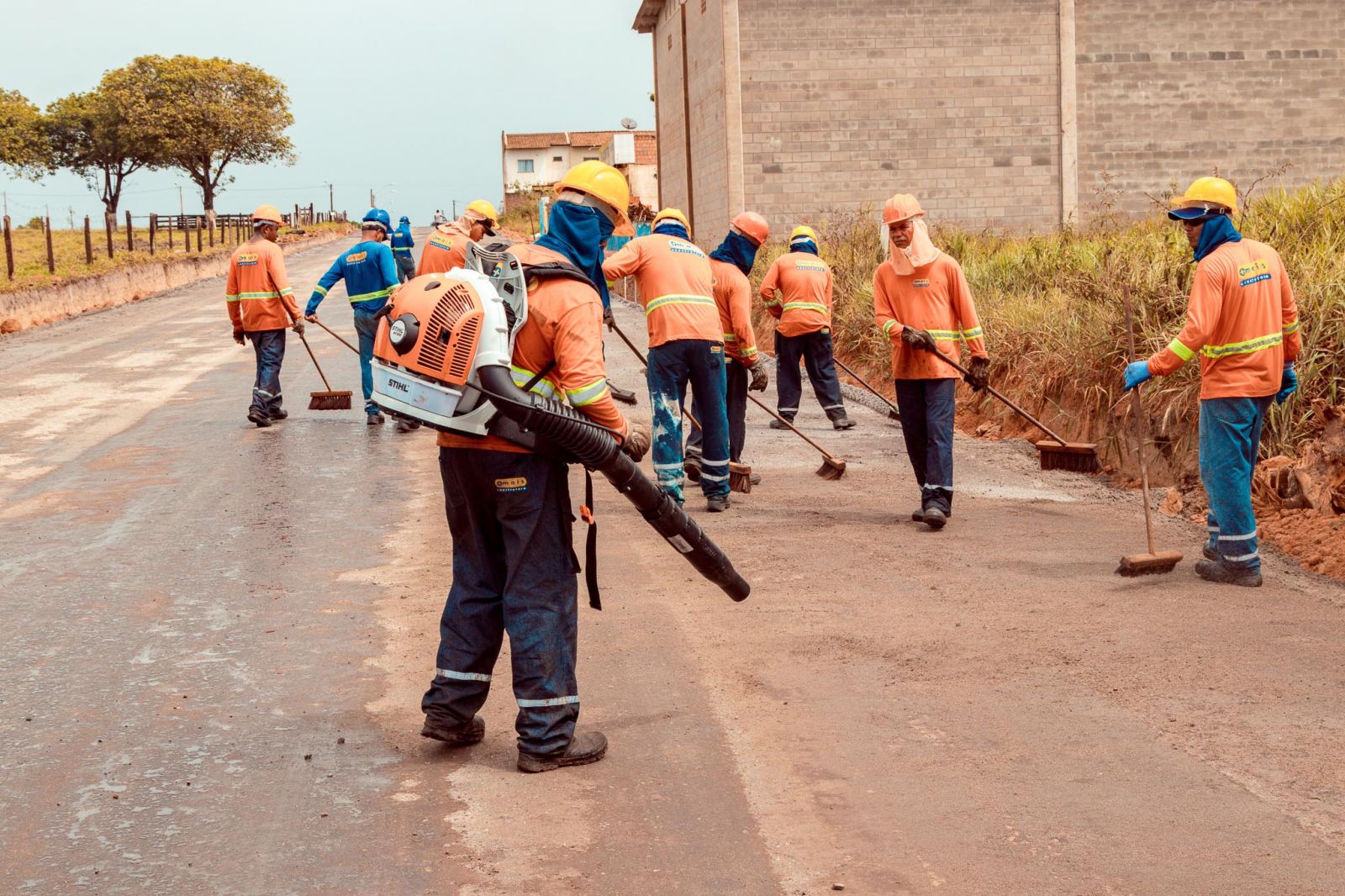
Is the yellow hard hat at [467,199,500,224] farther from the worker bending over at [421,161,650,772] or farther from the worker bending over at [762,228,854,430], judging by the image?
the worker bending over at [421,161,650,772]

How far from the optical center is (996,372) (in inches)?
557

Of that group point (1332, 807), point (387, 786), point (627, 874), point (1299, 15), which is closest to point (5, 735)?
point (387, 786)

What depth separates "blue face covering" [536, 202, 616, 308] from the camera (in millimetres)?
5160

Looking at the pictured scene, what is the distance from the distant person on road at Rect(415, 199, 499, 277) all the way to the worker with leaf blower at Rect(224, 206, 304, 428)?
85.3 inches

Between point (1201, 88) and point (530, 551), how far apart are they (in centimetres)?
2593

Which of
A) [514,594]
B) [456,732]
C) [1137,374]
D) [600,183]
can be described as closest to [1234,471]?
[1137,374]

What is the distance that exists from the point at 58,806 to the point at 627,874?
1.91m

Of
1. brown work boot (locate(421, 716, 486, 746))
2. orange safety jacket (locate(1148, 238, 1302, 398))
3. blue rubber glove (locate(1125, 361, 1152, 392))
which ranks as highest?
orange safety jacket (locate(1148, 238, 1302, 398))

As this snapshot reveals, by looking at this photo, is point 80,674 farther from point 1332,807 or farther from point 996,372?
point 996,372

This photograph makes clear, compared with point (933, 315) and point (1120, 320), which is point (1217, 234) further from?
point (1120, 320)

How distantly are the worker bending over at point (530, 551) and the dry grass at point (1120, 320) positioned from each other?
20.9 feet

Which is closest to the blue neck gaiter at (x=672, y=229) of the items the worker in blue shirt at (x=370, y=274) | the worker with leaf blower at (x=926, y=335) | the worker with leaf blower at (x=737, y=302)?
the worker with leaf blower at (x=737, y=302)

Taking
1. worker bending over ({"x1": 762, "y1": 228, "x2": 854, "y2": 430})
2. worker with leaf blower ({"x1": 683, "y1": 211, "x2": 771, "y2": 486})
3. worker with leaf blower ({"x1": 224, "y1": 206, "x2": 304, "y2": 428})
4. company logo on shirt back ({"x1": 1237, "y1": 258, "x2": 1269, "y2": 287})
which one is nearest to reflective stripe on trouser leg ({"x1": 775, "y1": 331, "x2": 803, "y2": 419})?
worker bending over ({"x1": 762, "y1": 228, "x2": 854, "y2": 430})

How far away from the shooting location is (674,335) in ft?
30.5
